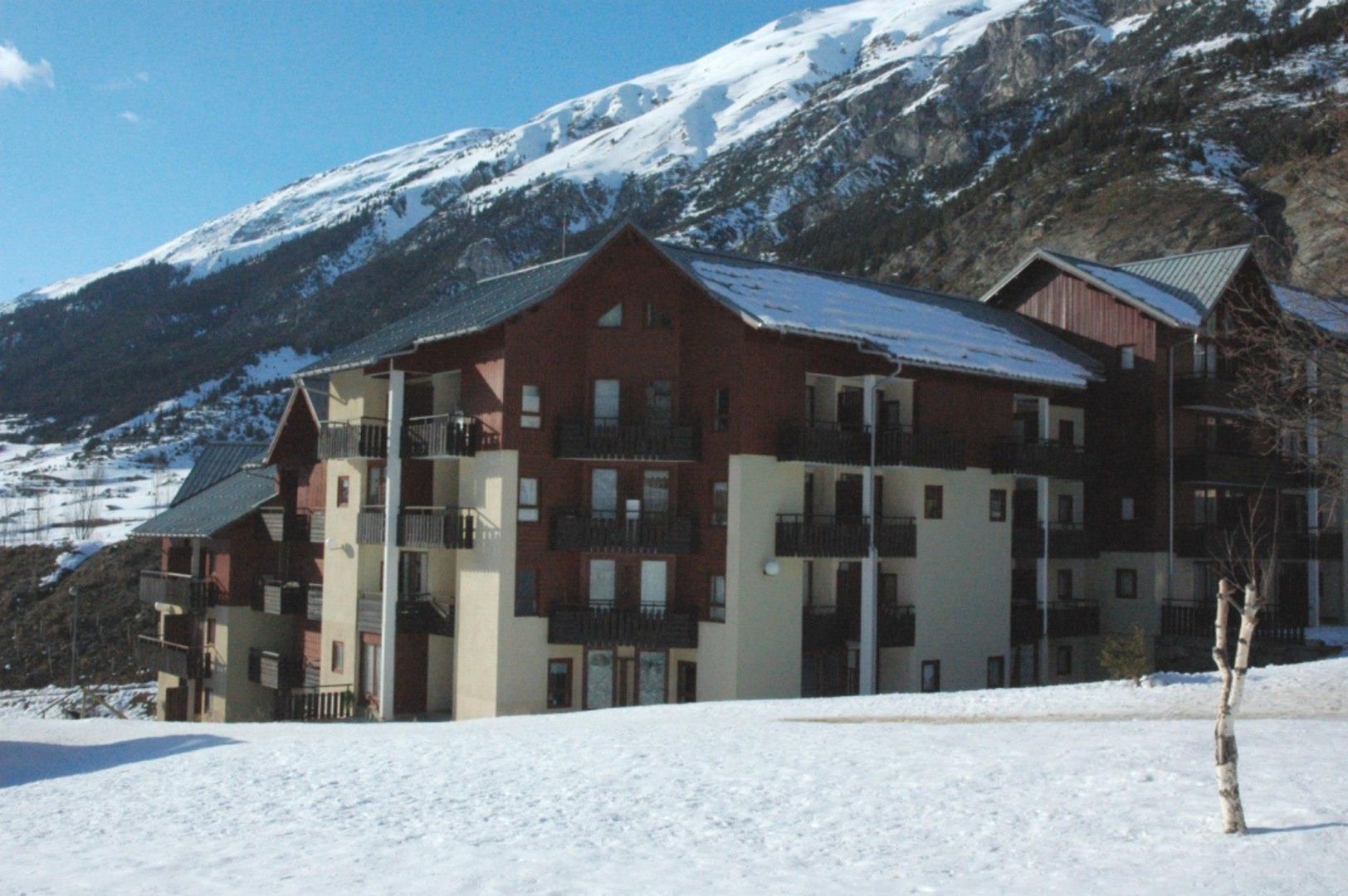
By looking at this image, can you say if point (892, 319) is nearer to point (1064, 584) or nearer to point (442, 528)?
point (1064, 584)

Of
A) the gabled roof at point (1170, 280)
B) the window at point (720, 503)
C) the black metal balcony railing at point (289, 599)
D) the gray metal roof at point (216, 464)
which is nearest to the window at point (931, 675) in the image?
the window at point (720, 503)

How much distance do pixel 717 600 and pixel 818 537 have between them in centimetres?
336

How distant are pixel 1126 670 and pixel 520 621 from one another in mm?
16219

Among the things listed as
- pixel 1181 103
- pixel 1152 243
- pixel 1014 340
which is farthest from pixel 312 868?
pixel 1181 103

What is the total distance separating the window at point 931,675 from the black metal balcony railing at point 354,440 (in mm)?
17992

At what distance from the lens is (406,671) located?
1538 inches

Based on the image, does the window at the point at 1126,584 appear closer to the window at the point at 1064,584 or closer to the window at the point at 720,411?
the window at the point at 1064,584

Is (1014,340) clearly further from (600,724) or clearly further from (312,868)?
(312,868)

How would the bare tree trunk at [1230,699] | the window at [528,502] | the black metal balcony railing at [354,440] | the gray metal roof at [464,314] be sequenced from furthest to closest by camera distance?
the black metal balcony railing at [354,440] → the gray metal roof at [464,314] → the window at [528,502] → the bare tree trunk at [1230,699]

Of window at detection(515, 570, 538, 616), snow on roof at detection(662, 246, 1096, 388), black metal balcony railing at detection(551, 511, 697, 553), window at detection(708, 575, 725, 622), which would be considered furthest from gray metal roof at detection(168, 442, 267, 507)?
window at detection(708, 575, 725, 622)

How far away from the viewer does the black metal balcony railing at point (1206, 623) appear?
138 feet

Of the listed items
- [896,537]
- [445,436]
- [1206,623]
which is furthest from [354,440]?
[1206,623]

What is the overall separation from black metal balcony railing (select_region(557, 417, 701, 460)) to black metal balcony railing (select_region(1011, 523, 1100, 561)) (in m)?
12.9

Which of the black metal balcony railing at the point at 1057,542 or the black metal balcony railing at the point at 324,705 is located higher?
the black metal balcony railing at the point at 1057,542
